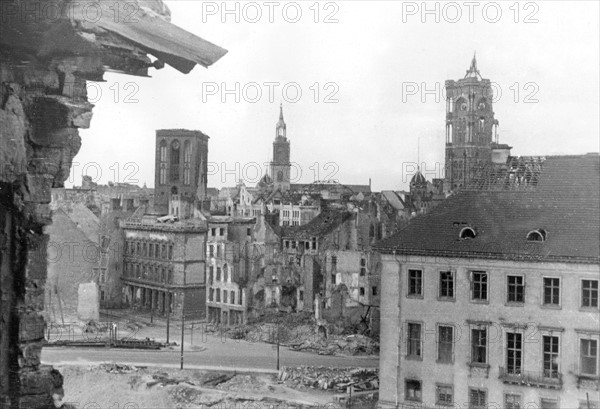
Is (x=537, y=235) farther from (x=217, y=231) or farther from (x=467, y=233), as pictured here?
(x=217, y=231)

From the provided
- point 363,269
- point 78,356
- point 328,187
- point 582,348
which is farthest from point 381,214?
point 328,187

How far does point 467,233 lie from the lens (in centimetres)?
3023

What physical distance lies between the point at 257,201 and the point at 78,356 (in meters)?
53.1

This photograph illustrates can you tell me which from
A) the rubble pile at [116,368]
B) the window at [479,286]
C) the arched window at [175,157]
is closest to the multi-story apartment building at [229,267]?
the rubble pile at [116,368]

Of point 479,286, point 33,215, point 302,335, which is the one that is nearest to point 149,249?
point 302,335

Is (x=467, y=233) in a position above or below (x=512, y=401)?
above

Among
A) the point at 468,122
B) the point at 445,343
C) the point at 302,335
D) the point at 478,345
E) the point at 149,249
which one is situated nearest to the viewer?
the point at 478,345

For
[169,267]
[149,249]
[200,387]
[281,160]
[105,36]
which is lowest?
[200,387]

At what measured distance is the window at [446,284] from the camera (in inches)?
1173

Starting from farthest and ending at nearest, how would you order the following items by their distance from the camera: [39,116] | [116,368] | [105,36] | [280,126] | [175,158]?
[280,126]
[175,158]
[116,368]
[39,116]
[105,36]

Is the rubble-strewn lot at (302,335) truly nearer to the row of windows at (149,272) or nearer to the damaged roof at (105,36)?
the row of windows at (149,272)

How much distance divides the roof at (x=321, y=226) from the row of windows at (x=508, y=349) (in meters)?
30.3

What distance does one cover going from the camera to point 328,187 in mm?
119438

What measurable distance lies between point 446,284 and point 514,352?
3.55 m
